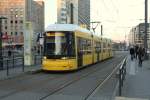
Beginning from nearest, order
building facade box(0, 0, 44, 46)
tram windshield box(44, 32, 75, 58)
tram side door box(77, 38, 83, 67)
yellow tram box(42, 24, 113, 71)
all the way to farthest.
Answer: yellow tram box(42, 24, 113, 71)
tram windshield box(44, 32, 75, 58)
tram side door box(77, 38, 83, 67)
building facade box(0, 0, 44, 46)

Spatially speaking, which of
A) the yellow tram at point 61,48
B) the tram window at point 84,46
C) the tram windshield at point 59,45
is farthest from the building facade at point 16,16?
the tram windshield at point 59,45

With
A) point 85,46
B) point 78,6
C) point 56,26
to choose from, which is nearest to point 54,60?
point 56,26

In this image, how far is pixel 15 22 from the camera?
155 m

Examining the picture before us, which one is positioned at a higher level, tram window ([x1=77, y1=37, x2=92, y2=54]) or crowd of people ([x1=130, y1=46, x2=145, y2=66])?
tram window ([x1=77, y1=37, x2=92, y2=54])

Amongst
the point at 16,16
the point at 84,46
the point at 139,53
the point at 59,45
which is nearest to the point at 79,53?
the point at 59,45

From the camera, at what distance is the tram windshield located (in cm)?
2756

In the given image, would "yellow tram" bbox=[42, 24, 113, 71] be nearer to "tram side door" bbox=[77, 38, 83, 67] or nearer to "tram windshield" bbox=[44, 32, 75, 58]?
"tram windshield" bbox=[44, 32, 75, 58]

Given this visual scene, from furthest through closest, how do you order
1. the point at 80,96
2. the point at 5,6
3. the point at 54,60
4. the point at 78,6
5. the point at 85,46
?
the point at 5,6
the point at 78,6
the point at 85,46
the point at 54,60
the point at 80,96

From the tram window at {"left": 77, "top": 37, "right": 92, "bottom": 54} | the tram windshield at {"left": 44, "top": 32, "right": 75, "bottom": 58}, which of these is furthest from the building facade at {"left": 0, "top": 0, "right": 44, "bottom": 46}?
the tram windshield at {"left": 44, "top": 32, "right": 75, "bottom": 58}

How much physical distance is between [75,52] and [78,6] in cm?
3157

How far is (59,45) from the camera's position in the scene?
2761cm

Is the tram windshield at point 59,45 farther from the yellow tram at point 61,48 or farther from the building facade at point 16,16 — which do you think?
Result: the building facade at point 16,16

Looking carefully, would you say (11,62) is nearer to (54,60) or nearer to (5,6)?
(54,60)

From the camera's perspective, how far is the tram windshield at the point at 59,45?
1085 inches
